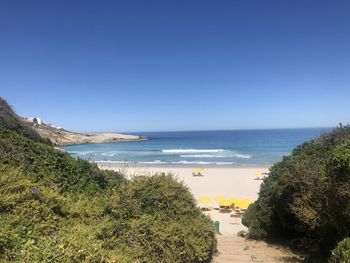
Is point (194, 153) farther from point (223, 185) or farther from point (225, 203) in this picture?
point (225, 203)

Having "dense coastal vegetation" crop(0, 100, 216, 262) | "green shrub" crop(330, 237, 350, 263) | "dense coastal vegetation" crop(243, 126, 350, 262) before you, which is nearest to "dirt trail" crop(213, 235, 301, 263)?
"dense coastal vegetation" crop(243, 126, 350, 262)

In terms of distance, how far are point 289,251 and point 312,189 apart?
3138 millimetres

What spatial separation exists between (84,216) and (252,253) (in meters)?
5.47

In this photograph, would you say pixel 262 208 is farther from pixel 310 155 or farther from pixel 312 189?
pixel 312 189

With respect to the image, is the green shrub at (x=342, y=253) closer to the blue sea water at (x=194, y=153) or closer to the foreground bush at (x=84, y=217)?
the foreground bush at (x=84, y=217)

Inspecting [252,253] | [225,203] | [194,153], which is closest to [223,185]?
[225,203]

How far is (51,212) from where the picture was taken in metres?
5.67

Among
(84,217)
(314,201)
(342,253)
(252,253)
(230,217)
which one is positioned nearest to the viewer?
(342,253)

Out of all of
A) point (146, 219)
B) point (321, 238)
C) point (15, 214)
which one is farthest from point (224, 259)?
point (15, 214)

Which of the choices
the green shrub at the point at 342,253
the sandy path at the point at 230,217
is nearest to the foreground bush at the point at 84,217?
the sandy path at the point at 230,217

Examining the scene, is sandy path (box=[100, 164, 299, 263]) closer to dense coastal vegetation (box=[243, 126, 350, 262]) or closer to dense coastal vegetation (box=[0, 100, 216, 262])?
dense coastal vegetation (box=[243, 126, 350, 262])

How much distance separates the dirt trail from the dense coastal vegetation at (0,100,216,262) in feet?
3.92

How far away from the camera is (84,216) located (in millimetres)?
6359

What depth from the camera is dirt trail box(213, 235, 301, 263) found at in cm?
875
